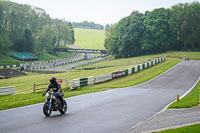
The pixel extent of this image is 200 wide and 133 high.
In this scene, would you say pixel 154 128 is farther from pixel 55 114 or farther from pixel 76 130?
pixel 55 114

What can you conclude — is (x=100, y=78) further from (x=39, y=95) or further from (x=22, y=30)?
(x=22, y=30)

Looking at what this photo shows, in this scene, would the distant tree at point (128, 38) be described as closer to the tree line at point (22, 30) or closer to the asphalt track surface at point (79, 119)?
the tree line at point (22, 30)

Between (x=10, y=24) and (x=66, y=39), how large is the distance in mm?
40086

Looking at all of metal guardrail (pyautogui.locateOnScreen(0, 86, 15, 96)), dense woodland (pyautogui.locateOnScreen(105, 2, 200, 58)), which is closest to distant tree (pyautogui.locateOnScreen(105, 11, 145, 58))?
dense woodland (pyautogui.locateOnScreen(105, 2, 200, 58))

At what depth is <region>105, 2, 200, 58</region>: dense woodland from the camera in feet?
331

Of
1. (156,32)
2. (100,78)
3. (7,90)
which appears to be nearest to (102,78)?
(100,78)

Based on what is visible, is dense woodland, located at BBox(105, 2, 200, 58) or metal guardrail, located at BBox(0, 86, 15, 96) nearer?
metal guardrail, located at BBox(0, 86, 15, 96)

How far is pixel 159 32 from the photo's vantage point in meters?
101

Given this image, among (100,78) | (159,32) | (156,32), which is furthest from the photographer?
(156,32)

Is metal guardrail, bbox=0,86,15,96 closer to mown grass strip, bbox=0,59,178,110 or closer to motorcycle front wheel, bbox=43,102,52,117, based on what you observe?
mown grass strip, bbox=0,59,178,110

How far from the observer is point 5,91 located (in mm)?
27141

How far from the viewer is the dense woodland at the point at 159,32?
100938 mm

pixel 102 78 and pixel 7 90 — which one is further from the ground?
pixel 7 90

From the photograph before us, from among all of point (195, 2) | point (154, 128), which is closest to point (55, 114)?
point (154, 128)
